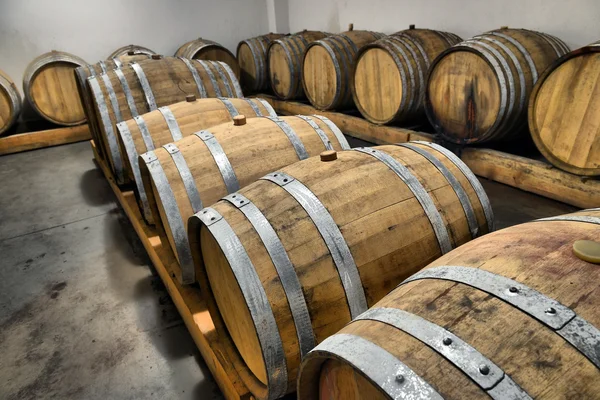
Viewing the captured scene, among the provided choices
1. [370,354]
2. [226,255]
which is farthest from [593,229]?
[226,255]

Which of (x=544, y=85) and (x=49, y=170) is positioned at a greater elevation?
(x=544, y=85)

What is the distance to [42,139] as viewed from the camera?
6746 millimetres

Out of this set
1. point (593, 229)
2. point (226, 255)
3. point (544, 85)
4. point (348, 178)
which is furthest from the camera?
point (544, 85)

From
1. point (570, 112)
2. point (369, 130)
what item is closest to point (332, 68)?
point (369, 130)

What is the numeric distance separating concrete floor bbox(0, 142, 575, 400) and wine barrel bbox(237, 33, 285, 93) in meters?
3.77

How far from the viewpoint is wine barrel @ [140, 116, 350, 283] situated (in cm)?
218

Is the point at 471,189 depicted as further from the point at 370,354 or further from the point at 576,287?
the point at 370,354

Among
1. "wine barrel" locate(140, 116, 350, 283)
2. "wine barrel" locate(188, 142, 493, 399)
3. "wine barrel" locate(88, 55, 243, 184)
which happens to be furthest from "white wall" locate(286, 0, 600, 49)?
"wine barrel" locate(188, 142, 493, 399)

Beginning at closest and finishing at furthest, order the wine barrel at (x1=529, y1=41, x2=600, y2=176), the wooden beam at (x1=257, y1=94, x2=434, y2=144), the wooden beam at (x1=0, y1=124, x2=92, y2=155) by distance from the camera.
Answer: the wine barrel at (x1=529, y1=41, x2=600, y2=176)
the wooden beam at (x1=257, y1=94, x2=434, y2=144)
the wooden beam at (x1=0, y1=124, x2=92, y2=155)

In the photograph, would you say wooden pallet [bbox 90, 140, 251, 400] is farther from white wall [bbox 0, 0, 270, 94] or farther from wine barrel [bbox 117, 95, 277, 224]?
white wall [bbox 0, 0, 270, 94]

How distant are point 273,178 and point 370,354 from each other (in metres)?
1.02

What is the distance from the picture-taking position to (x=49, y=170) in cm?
577

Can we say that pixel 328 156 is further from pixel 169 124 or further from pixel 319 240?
pixel 169 124

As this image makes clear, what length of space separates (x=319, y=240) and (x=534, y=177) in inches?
Answer: 122
